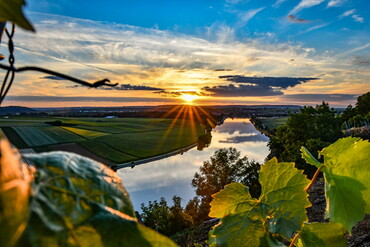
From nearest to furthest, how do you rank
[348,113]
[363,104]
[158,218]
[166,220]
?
[158,218], [166,220], [348,113], [363,104]

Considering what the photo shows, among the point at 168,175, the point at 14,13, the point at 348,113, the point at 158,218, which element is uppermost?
the point at 14,13

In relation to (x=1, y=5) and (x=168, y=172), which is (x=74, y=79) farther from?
(x=168, y=172)

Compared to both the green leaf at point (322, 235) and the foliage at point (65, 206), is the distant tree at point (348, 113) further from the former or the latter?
the foliage at point (65, 206)

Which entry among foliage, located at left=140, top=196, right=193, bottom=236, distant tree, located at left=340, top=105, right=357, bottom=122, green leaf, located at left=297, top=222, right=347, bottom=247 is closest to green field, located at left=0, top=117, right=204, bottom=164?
foliage, located at left=140, top=196, right=193, bottom=236

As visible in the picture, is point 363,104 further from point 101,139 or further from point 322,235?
point 322,235

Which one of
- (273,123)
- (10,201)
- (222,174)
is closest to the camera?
(10,201)

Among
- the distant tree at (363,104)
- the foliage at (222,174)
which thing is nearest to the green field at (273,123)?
the distant tree at (363,104)

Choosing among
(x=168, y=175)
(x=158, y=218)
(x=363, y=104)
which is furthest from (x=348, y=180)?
(x=363, y=104)
